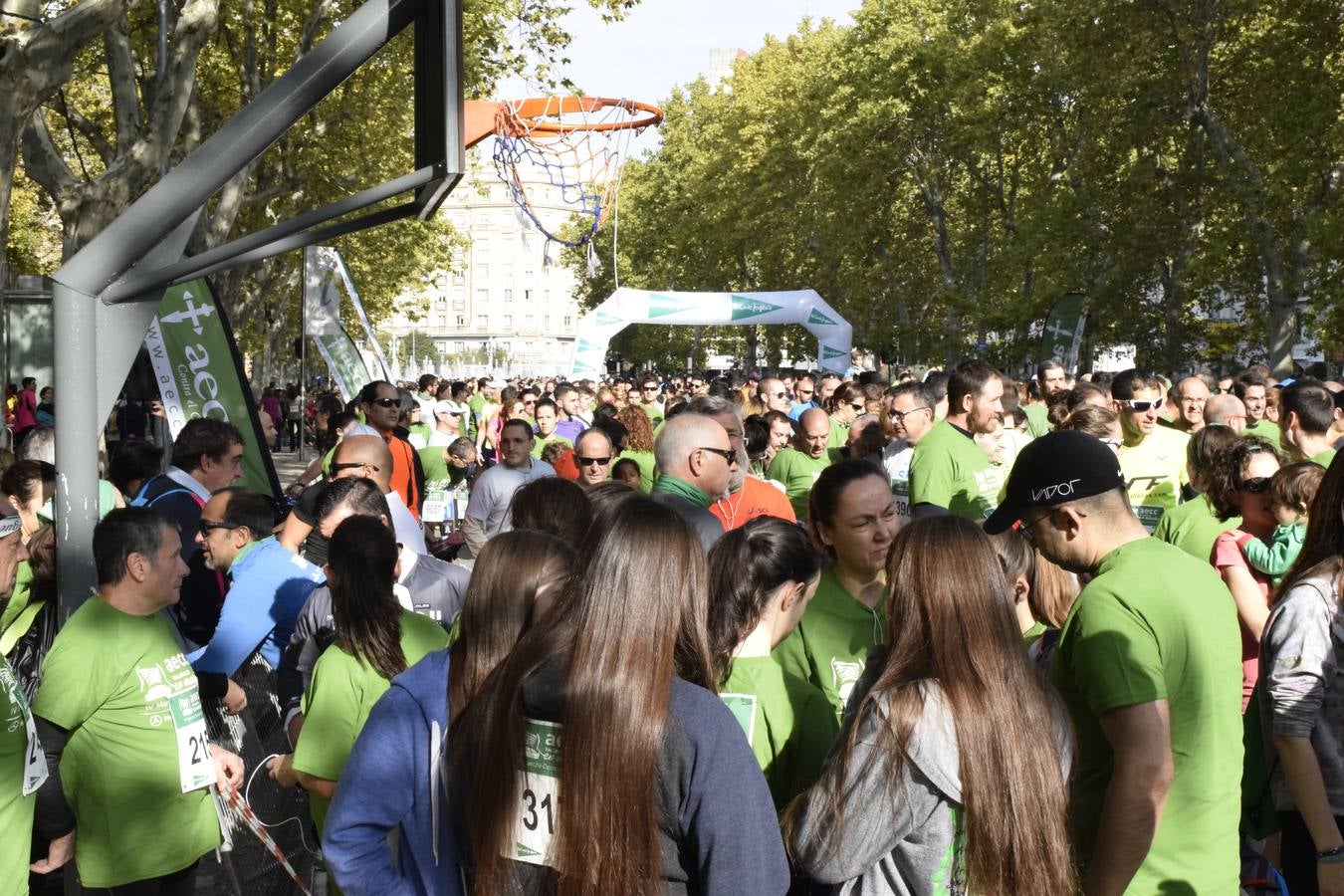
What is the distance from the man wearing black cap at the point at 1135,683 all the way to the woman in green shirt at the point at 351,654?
1680 mm

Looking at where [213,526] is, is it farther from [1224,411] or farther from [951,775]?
[1224,411]

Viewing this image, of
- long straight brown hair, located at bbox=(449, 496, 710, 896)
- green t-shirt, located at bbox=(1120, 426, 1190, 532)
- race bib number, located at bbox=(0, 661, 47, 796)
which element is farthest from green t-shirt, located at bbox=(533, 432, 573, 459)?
long straight brown hair, located at bbox=(449, 496, 710, 896)

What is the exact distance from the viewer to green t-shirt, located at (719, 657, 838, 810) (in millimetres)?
3404

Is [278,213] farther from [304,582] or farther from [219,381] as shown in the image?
[304,582]

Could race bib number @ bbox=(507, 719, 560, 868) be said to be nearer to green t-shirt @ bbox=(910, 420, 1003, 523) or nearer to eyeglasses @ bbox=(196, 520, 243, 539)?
eyeglasses @ bbox=(196, 520, 243, 539)

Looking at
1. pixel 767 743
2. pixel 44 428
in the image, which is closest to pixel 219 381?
pixel 44 428

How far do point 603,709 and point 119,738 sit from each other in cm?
223

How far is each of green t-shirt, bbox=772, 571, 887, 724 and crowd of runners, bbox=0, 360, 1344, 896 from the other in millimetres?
12

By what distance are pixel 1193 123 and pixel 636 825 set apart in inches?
1119

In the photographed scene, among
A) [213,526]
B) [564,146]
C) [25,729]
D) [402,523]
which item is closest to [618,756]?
[25,729]

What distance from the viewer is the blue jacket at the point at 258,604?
16.7 feet

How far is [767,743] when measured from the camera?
342 cm

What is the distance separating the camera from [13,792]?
11.4 feet

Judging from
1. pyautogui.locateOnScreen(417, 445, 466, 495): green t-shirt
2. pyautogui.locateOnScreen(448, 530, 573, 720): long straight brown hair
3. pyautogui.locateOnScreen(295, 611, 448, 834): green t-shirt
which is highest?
pyautogui.locateOnScreen(448, 530, 573, 720): long straight brown hair
